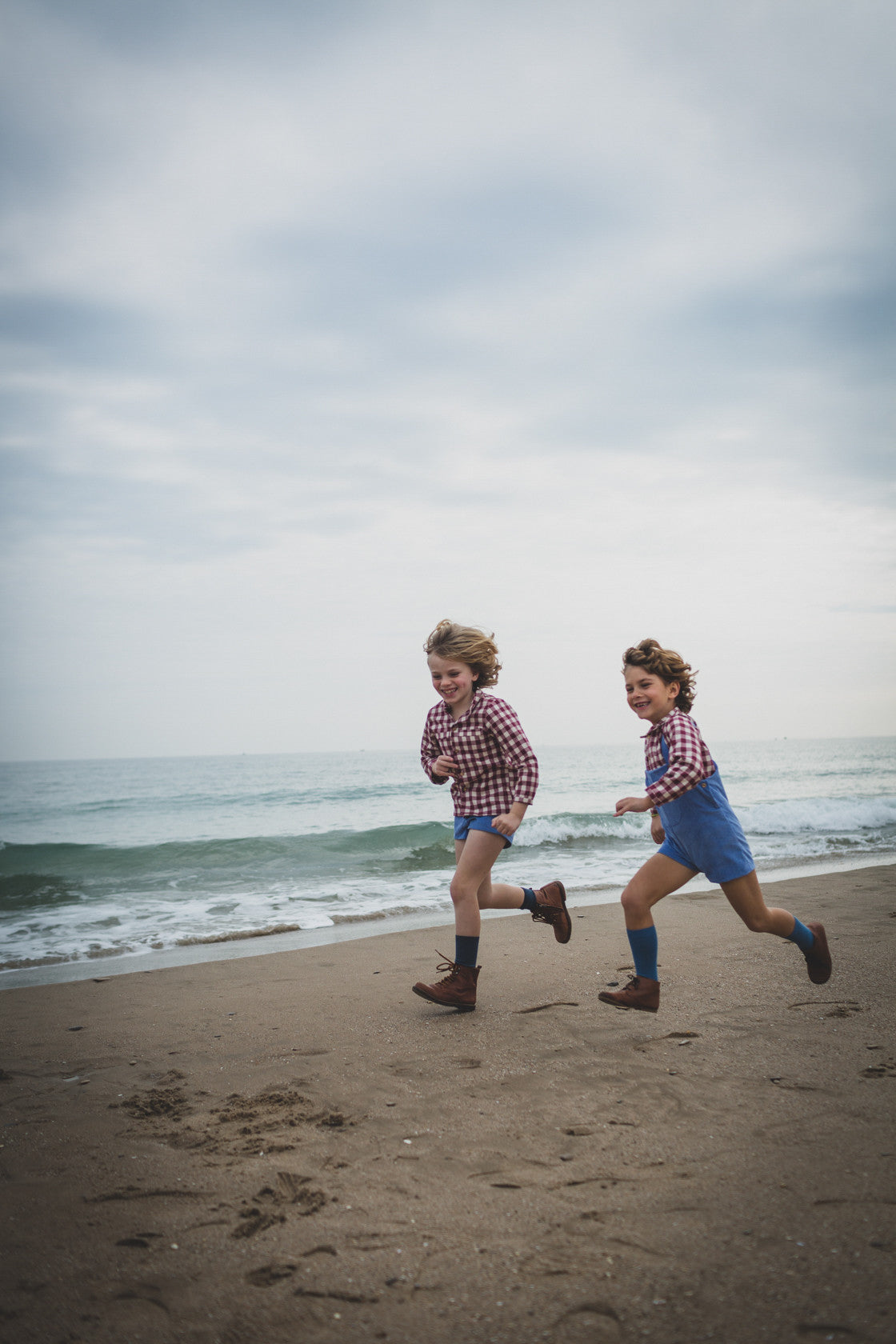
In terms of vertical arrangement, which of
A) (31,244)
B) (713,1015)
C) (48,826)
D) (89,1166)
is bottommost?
(48,826)

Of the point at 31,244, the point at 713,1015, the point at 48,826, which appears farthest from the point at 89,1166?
the point at 48,826

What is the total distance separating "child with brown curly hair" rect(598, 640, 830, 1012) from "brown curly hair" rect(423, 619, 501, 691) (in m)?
0.85

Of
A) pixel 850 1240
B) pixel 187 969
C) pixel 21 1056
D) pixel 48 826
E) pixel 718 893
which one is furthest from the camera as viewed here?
pixel 48 826

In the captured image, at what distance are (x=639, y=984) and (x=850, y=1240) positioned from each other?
202cm

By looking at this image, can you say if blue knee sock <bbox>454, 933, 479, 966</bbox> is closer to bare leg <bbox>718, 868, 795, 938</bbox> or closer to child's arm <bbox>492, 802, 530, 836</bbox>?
child's arm <bbox>492, 802, 530, 836</bbox>

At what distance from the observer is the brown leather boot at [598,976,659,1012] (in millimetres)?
3771

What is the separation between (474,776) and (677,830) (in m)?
1.10

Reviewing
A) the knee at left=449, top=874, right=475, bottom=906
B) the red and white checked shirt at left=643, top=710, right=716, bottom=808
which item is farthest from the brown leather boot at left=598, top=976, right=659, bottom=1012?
the red and white checked shirt at left=643, top=710, right=716, bottom=808

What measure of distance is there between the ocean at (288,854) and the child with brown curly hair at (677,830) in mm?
3833

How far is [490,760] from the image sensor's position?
13.9 ft

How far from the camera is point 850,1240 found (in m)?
1.81

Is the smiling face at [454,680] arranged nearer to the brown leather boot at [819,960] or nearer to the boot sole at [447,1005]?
the boot sole at [447,1005]

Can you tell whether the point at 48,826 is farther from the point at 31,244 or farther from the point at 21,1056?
the point at 21,1056

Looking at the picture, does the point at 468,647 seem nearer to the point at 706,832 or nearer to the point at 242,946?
the point at 706,832
